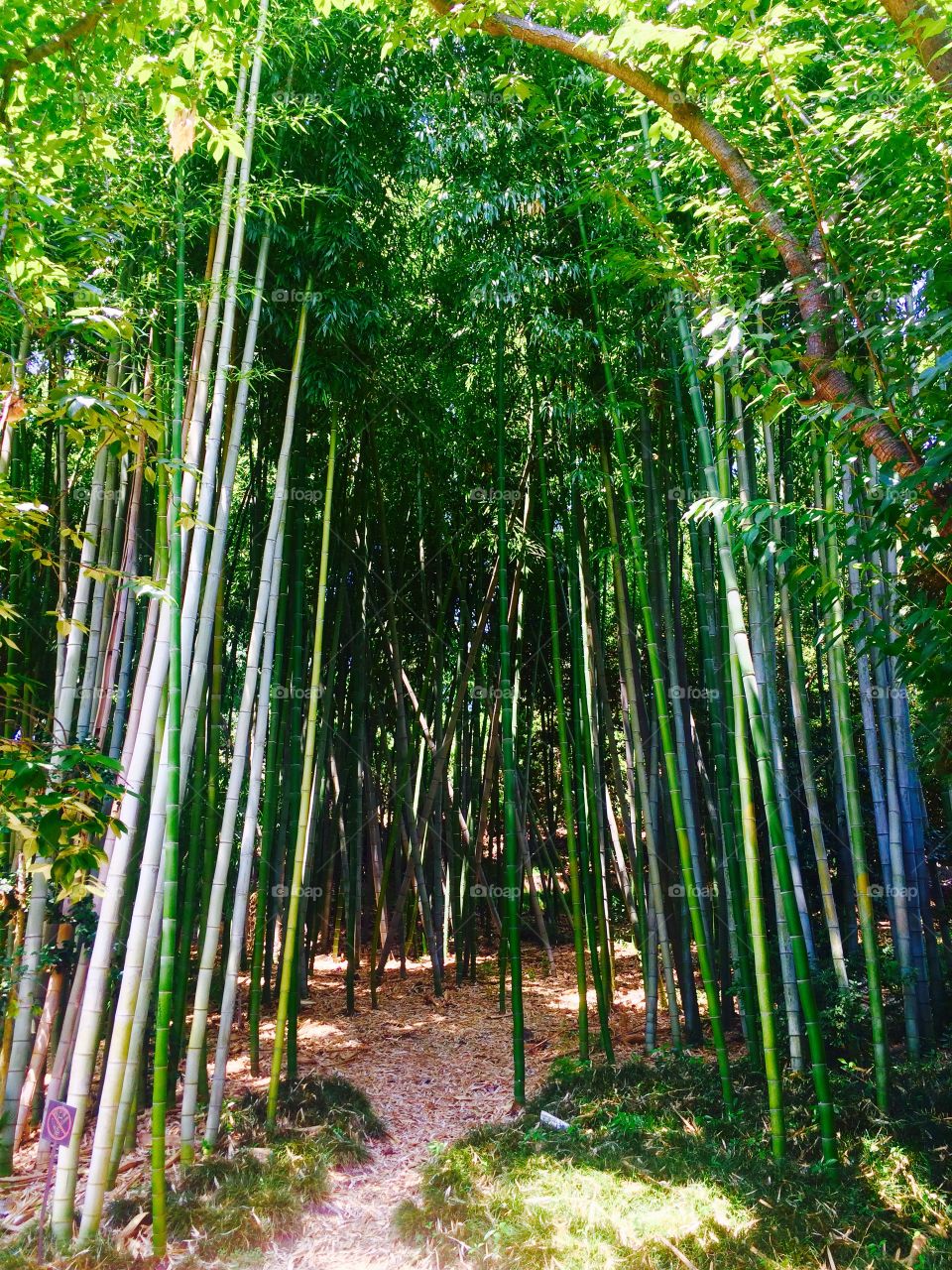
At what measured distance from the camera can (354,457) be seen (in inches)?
201

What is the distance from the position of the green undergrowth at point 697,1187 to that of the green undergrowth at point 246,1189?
0.37 metres

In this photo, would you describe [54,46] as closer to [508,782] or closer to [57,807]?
[57,807]

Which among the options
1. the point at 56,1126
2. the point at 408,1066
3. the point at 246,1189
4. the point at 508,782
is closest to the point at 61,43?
the point at 56,1126

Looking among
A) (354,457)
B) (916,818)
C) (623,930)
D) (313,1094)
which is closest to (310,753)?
(313,1094)

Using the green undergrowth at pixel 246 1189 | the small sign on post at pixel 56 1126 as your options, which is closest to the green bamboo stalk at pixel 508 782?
the green undergrowth at pixel 246 1189

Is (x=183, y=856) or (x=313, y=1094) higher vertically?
(x=183, y=856)

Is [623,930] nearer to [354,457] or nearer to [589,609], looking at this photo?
[589,609]

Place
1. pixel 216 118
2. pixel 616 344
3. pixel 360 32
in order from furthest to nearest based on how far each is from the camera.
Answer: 1. pixel 616 344
2. pixel 360 32
3. pixel 216 118

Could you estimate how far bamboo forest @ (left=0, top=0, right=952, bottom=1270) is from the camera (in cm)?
185

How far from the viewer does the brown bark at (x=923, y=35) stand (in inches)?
54.4

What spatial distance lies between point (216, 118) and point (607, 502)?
8.15 feet

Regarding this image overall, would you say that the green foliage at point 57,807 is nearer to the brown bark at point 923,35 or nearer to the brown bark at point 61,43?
the brown bark at point 61,43

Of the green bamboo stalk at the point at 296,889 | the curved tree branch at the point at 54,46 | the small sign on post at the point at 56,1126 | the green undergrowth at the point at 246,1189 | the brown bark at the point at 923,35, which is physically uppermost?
the curved tree branch at the point at 54,46

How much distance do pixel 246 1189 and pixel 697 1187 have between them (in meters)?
1.47
